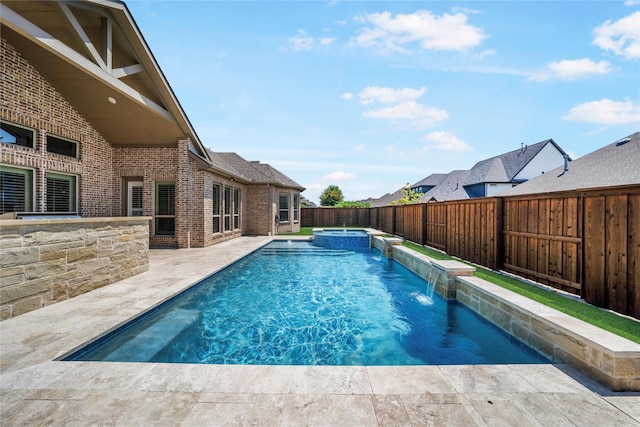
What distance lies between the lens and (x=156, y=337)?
13.0ft

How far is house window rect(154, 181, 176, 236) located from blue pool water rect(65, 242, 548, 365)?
15.4 ft

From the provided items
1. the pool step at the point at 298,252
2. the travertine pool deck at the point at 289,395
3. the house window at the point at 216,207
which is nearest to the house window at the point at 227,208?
the house window at the point at 216,207

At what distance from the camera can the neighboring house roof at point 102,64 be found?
529 cm

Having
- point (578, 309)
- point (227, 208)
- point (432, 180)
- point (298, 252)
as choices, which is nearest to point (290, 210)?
point (227, 208)

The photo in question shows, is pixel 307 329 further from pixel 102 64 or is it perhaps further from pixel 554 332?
pixel 102 64

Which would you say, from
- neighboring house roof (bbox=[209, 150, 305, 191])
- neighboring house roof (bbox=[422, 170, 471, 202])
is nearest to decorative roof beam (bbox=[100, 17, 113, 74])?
neighboring house roof (bbox=[209, 150, 305, 191])

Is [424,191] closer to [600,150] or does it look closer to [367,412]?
[600,150]

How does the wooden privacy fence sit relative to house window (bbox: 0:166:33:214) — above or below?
below

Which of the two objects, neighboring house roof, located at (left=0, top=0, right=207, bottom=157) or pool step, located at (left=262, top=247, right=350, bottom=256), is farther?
pool step, located at (left=262, top=247, right=350, bottom=256)

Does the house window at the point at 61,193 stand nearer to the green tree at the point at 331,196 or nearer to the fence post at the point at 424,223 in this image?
the fence post at the point at 424,223

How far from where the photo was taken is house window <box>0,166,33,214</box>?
19.7ft

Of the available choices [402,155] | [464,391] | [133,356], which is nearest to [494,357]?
[464,391]

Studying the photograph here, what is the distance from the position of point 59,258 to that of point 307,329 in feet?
13.9

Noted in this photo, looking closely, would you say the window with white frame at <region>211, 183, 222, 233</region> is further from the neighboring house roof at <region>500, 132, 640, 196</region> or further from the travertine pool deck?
the neighboring house roof at <region>500, 132, 640, 196</region>
